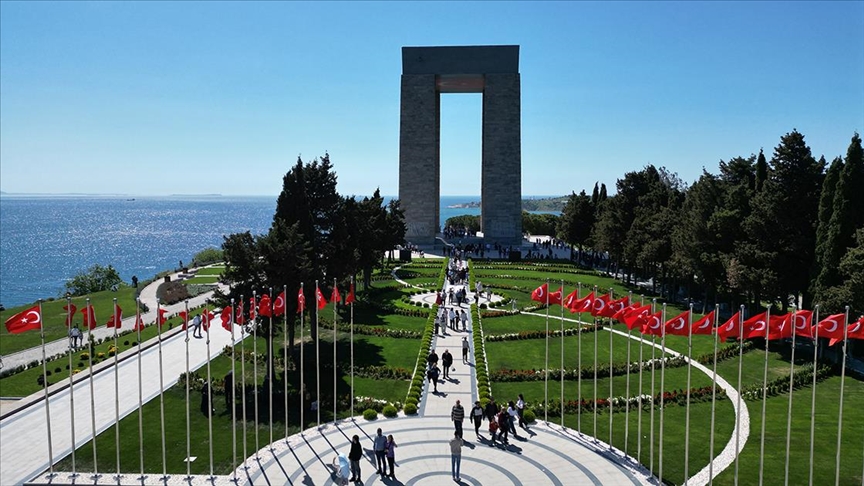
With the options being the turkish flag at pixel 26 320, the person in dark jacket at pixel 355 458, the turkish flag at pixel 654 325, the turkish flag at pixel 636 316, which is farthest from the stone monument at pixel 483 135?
the turkish flag at pixel 26 320

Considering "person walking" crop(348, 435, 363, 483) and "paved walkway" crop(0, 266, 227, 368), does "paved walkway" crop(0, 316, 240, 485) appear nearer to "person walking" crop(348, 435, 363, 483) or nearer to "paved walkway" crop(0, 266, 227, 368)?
"paved walkway" crop(0, 266, 227, 368)

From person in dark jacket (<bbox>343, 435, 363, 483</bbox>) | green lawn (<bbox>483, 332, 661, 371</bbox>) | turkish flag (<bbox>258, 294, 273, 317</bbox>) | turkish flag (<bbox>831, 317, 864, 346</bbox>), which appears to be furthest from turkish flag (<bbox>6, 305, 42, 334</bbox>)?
turkish flag (<bbox>831, 317, 864, 346</bbox>)

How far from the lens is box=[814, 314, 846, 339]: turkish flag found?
16.1m

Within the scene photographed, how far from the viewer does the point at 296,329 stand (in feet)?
119

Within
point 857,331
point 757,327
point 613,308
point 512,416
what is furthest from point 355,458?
point 857,331

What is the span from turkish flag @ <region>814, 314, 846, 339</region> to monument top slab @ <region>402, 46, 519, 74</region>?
219 feet

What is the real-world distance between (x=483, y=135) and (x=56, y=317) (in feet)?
175

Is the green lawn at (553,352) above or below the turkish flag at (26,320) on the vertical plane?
below

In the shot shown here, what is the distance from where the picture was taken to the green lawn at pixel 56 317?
112 ft

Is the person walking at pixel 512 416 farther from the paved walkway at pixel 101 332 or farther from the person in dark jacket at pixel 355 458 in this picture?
the paved walkway at pixel 101 332

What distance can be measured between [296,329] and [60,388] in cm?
1294

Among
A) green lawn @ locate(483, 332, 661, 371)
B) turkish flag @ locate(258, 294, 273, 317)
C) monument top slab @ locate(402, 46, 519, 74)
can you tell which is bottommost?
green lawn @ locate(483, 332, 661, 371)

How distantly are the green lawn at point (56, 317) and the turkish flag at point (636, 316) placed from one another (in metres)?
27.9

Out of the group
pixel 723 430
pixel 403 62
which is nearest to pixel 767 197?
pixel 723 430
